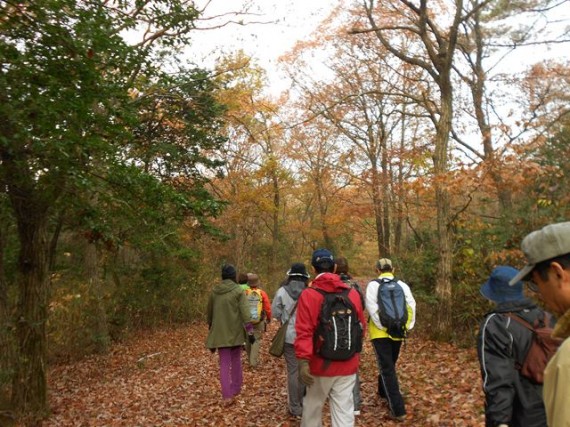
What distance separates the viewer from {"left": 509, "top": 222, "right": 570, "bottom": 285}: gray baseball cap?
1764 mm

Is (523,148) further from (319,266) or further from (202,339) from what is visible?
(202,339)

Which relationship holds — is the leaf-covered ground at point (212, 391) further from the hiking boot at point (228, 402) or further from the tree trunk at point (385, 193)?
the tree trunk at point (385, 193)

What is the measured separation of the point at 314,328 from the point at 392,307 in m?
1.82

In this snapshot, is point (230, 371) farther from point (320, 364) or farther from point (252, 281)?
point (320, 364)

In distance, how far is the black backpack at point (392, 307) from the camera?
18.8ft

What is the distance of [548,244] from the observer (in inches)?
70.1

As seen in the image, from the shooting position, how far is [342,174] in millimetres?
27281

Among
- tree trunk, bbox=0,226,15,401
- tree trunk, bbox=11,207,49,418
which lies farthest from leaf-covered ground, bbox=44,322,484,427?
tree trunk, bbox=0,226,15,401

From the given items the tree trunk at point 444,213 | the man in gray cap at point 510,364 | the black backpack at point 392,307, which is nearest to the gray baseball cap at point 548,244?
the man in gray cap at point 510,364

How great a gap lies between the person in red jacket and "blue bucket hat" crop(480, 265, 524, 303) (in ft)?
5.55

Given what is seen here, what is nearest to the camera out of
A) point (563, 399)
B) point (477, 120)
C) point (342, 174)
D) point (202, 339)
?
point (563, 399)

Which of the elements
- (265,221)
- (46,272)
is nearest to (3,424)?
(46,272)

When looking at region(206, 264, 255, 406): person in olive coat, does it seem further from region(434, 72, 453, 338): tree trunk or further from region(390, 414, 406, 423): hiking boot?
region(434, 72, 453, 338): tree trunk

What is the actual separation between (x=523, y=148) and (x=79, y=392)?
11.2 metres
